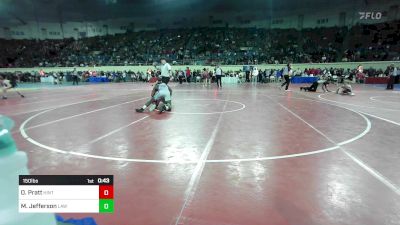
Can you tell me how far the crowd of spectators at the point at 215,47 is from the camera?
3412 cm

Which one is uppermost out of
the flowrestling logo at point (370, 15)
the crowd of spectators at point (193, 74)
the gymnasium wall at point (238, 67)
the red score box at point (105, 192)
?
the flowrestling logo at point (370, 15)

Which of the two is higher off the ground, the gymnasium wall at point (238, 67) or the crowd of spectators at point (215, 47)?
the crowd of spectators at point (215, 47)

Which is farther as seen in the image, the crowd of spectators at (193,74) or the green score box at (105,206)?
the crowd of spectators at (193,74)

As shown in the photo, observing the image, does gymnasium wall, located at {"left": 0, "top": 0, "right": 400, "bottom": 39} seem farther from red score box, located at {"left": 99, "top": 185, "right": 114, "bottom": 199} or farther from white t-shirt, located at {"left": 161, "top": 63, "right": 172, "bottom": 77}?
red score box, located at {"left": 99, "top": 185, "right": 114, "bottom": 199}

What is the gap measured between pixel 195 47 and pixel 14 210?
41657mm

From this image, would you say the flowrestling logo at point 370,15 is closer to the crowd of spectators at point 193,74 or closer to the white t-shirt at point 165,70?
the crowd of spectators at point 193,74

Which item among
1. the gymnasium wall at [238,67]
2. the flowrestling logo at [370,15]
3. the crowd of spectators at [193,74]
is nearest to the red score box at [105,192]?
the crowd of spectators at [193,74]
